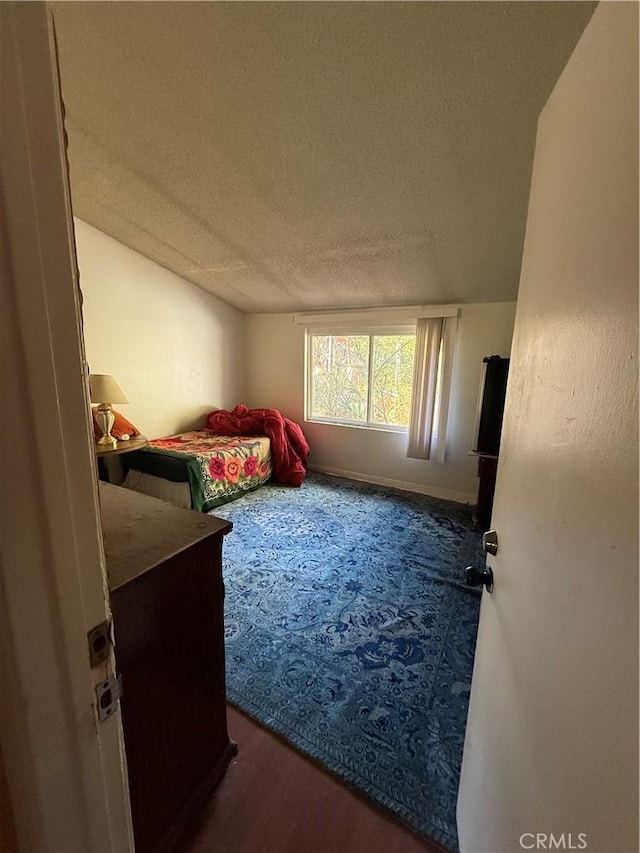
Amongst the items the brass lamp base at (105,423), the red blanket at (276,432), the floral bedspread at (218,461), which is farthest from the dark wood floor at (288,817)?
the red blanket at (276,432)

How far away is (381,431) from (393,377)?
2.00 ft

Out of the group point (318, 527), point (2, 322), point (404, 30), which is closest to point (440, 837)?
point (2, 322)

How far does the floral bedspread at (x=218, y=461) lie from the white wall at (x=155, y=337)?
0.42 meters

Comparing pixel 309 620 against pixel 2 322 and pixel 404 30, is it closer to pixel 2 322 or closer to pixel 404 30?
pixel 2 322

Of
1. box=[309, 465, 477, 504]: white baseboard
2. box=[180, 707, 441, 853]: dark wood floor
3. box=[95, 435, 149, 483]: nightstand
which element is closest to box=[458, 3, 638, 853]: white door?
box=[180, 707, 441, 853]: dark wood floor

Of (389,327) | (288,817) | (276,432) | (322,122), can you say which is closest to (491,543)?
(288,817)

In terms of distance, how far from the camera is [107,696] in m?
0.47

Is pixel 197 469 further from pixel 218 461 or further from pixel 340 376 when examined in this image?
pixel 340 376

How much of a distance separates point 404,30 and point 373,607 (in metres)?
2.46

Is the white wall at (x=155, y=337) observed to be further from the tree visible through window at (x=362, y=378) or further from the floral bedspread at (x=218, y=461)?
the tree visible through window at (x=362, y=378)

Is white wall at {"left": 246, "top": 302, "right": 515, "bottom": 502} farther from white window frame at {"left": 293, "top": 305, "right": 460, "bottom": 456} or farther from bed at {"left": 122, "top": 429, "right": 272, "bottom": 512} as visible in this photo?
bed at {"left": 122, "top": 429, "right": 272, "bottom": 512}

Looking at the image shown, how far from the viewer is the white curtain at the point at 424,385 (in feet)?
11.1

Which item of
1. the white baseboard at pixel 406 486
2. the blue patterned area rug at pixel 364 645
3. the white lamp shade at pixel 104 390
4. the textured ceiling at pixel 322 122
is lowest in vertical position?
the blue patterned area rug at pixel 364 645

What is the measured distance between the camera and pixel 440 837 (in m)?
1.01
